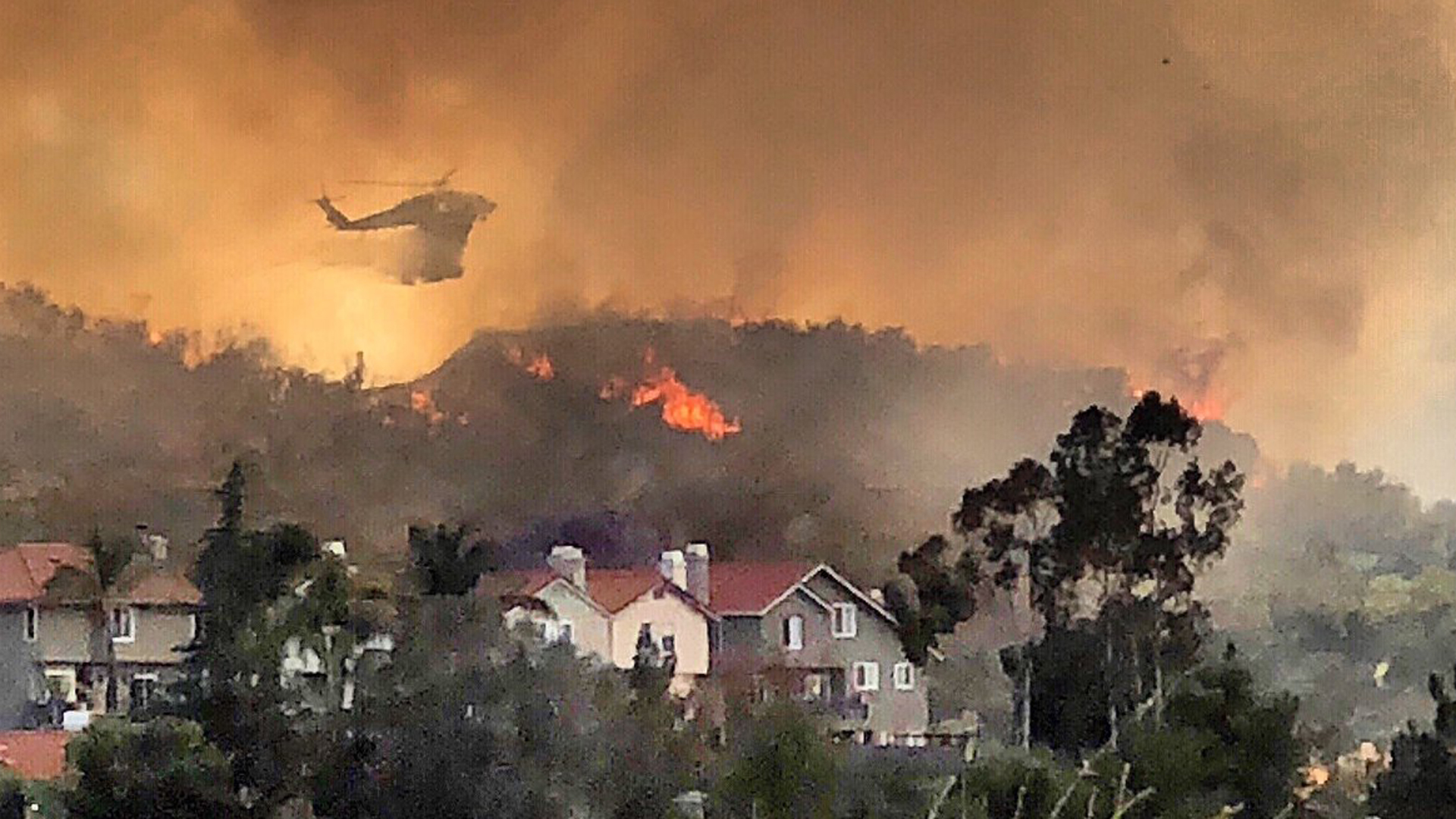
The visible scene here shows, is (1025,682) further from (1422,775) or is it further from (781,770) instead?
(1422,775)

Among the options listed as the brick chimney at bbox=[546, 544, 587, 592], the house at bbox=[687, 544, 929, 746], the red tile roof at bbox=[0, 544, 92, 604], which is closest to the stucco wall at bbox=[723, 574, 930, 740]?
the house at bbox=[687, 544, 929, 746]

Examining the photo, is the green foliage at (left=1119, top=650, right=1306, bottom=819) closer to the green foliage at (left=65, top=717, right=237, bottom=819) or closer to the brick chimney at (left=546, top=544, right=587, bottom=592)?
the brick chimney at (left=546, top=544, right=587, bottom=592)

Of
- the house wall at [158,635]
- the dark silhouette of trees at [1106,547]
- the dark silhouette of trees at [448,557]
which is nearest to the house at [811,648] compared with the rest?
the dark silhouette of trees at [1106,547]

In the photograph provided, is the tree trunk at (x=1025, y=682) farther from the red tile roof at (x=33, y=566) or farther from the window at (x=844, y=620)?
the red tile roof at (x=33, y=566)

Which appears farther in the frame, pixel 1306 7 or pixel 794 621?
pixel 1306 7

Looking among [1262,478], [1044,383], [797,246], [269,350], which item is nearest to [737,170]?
[797,246]

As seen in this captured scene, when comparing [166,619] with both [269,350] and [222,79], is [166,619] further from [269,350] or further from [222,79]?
[222,79]

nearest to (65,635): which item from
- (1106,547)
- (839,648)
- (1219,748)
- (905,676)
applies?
(839,648)
